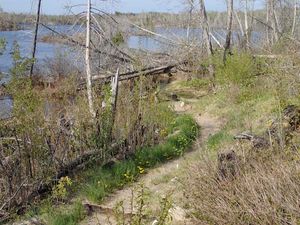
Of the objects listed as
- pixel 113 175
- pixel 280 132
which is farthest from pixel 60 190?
pixel 280 132

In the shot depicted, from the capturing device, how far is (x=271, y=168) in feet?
16.2

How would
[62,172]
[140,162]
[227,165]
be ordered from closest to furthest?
[227,165] → [62,172] → [140,162]

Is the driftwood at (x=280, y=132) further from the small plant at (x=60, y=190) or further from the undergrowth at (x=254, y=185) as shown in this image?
the small plant at (x=60, y=190)

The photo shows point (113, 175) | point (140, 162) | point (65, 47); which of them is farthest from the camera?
point (65, 47)

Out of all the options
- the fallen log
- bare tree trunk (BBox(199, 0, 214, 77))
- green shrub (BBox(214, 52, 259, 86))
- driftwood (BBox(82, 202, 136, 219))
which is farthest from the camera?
bare tree trunk (BBox(199, 0, 214, 77))

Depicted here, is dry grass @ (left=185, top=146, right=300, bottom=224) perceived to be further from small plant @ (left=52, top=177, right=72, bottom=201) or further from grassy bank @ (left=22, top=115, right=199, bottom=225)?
small plant @ (left=52, top=177, right=72, bottom=201)

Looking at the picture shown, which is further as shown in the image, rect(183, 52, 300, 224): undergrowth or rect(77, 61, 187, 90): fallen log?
rect(77, 61, 187, 90): fallen log

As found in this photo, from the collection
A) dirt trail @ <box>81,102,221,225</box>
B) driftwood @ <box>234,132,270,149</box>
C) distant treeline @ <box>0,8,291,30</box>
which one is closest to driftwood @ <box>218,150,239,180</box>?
dirt trail @ <box>81,102,221,225</box>

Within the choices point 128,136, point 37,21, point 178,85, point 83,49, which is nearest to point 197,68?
point 178,85

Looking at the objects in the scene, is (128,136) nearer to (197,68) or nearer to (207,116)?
(207,116)

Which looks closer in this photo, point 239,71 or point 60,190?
point 60,190

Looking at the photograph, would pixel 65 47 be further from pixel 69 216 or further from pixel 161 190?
pixel 69 216

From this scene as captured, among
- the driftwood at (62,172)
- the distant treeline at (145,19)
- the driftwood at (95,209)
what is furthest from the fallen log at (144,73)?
the driftwood at (95,209)

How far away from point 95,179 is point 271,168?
3.36 meters
